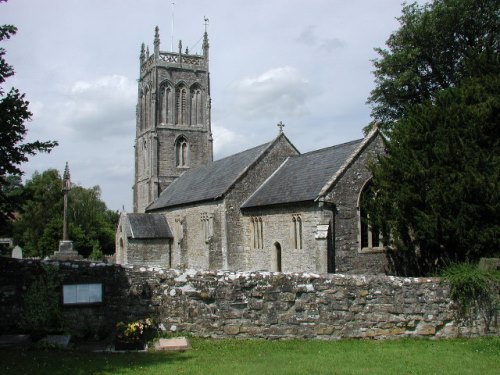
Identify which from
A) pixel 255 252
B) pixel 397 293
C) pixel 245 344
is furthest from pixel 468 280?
pixel 255 252

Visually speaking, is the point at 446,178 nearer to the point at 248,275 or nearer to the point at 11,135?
the point at 248,275

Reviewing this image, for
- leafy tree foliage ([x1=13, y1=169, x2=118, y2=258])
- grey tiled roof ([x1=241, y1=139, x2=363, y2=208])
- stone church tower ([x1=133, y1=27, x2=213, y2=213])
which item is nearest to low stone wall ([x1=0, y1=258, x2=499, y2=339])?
grey tiled roof ([x1=241, y1=139, x2=363, y2=208])

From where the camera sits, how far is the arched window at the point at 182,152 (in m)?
48.9

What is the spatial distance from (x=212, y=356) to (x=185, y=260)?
970 inches

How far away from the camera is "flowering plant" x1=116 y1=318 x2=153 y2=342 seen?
11617 mm

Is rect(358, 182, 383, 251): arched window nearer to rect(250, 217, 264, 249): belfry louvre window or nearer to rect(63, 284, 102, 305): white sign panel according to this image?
rect(250, 217, 264, 249): belfry louvre window

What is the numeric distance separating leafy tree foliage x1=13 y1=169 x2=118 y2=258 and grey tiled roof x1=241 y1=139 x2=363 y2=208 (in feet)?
78.4

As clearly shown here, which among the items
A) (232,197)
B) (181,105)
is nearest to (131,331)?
(232,197)

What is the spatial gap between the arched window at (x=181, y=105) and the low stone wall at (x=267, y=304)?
125 feet

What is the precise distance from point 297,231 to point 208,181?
42.4ft

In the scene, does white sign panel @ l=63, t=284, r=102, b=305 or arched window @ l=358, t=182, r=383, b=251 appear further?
arched window @ l=358, t=182, r=383, b=251

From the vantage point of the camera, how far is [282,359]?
34.6ft

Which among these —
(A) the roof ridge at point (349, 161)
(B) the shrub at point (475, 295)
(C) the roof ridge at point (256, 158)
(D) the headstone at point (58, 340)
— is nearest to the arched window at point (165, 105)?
(C) the roof ridge at point (256, 158)

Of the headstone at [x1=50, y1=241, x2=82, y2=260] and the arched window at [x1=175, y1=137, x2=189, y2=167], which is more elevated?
the arched window at [x1=175, y1=137, x2=189, y2=167]
